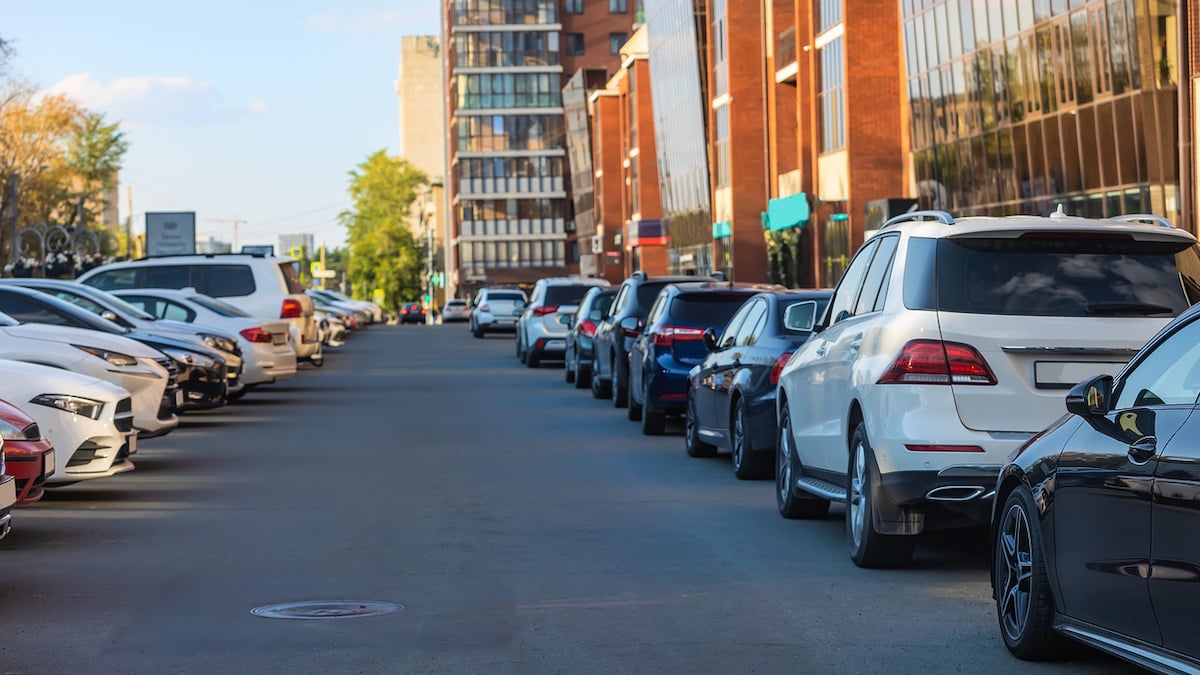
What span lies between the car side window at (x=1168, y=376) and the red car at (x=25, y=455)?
6161mm

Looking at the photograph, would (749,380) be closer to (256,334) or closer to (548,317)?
(256,334)

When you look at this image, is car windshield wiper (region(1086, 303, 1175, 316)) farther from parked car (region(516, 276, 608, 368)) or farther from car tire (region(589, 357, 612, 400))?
parked car (region(516, 276, 608, 368))

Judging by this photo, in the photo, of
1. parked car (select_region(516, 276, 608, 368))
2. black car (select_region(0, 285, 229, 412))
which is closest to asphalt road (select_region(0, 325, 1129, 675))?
black car (select_region(0, 285, 229, 412))

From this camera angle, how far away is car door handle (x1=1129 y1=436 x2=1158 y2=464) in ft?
19.1

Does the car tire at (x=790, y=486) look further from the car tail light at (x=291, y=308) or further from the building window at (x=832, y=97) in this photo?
the building window at (x=832, y=97)

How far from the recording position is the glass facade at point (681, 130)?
71.8 meters

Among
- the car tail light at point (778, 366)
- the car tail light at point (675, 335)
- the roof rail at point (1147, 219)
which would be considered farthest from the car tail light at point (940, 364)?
the car tail light at point (675, 335)

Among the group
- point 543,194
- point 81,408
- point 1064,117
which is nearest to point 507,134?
point 543,194

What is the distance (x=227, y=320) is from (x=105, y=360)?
834cm

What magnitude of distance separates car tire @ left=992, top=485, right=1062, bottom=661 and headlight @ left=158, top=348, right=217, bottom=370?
1389cm

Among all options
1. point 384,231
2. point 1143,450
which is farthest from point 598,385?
point 384,231

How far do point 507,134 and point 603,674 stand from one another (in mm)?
131584

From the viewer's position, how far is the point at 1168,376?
6.10m

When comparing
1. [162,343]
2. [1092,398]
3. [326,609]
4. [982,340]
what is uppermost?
[162,343]
